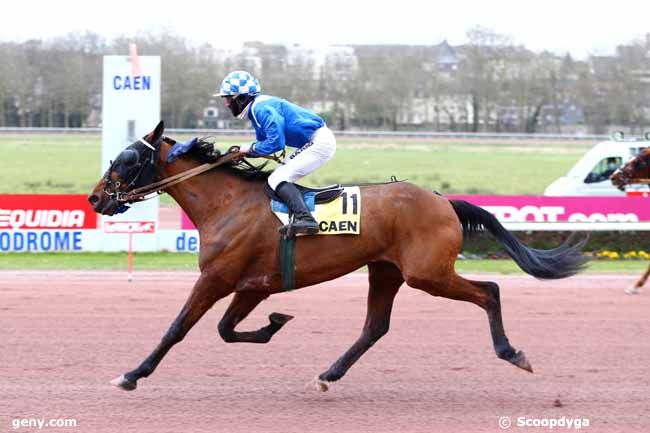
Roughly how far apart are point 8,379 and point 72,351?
1106 mm

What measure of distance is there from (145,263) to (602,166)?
8.65 meters

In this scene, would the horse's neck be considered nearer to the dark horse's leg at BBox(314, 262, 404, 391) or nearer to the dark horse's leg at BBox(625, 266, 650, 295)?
the dark horse's leg at BBox(314, 262, 404, 391)

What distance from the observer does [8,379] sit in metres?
7.14

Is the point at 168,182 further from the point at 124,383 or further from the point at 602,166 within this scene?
the point at 602,166

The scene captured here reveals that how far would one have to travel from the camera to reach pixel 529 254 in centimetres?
742

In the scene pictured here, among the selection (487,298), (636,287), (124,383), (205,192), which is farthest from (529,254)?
(636,287)

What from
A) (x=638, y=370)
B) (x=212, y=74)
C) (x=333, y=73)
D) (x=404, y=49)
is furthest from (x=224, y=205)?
(x=404, y=49)

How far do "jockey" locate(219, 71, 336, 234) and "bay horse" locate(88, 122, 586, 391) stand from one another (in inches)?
7.2

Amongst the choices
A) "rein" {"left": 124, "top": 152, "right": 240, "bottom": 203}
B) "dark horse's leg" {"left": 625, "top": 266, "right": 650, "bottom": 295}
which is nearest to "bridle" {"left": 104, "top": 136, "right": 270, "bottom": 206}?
"rein" {"left": 124, "top": 152, "right": 240, "bottom": 203}

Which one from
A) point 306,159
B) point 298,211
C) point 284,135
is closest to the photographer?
point 298,211

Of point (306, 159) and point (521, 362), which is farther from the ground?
point (306, 159)

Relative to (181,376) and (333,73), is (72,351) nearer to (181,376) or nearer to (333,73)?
(181,376)

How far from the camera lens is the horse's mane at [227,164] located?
716 cm

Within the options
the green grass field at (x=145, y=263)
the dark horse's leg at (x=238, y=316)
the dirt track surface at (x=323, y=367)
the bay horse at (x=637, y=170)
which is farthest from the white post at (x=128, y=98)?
the dark horse's leg at (x=238, y=316)
